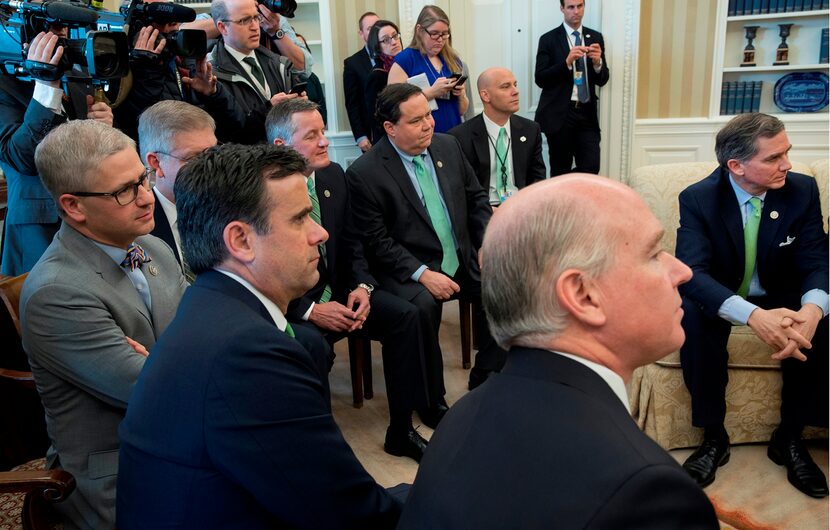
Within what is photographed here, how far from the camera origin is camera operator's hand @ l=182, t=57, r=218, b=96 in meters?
2.61

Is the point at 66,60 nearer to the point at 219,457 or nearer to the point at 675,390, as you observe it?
the point at 219,457

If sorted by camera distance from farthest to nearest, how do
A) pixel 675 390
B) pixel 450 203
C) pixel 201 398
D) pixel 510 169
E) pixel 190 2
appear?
pixel 190 2, pixel 510 169, pixel 450 203, pixel 675 390, pixel 201 398

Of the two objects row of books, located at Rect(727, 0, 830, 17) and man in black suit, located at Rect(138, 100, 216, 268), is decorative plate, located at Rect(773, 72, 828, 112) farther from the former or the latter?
man in black suit, located at Rect(138, 100, 216, 268)

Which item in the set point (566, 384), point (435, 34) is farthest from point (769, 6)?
point (566, 384)

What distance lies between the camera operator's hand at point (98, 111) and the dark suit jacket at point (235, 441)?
4.50 feet

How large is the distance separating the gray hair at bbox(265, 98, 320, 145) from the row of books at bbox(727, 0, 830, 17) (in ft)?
12.5

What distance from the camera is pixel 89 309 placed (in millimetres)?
1474

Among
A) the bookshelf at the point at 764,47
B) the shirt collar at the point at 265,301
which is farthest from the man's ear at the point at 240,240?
the bookshelf at the point at 764,47

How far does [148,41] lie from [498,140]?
1762mm

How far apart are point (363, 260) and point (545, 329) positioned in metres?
1.87

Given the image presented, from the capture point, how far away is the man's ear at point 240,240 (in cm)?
125

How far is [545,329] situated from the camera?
93 centimetres

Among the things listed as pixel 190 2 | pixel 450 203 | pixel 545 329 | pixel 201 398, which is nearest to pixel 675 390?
pixel 450 203

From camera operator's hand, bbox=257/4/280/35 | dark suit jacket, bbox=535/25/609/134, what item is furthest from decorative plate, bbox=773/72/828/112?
camera operator's hand, bbox=257/4/280/35
